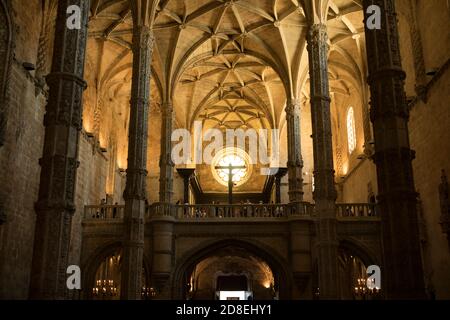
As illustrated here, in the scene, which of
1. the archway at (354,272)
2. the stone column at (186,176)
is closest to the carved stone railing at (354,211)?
the archway at (354,272)

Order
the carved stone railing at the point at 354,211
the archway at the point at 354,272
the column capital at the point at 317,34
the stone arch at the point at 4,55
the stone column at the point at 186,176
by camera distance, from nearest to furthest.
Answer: the stone arch at the point at 4,55
the column capital at the point at 317,34
the archway at the point at 354,272
the carved stone railing at the point at 354,211
the stone column at the point at 186,176

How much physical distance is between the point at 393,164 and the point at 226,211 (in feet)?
51.0

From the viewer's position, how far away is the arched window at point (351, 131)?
3288 cm

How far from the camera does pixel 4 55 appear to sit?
17797 millimetres

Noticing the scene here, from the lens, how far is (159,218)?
2408 cm

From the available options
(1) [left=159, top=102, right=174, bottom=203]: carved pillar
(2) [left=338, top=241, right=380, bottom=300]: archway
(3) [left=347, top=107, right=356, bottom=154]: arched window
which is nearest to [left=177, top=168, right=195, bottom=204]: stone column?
(1) [left=159, top=102, right=174, bottom=203]: carved pillar

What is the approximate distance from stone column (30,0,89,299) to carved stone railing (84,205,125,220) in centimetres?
1419

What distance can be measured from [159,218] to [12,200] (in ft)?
24.4

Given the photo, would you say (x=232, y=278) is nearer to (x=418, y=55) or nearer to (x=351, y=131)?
(x=351, y=131)

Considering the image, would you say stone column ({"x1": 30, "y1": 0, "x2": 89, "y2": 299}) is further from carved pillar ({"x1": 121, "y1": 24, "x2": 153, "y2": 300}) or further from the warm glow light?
the warm glow light

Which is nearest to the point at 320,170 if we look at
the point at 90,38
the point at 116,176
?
the point at 90,38

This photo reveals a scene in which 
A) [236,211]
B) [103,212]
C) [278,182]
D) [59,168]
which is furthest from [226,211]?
[59,168]

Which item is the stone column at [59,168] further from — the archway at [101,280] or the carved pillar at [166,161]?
the carved pillar at [166,161]
